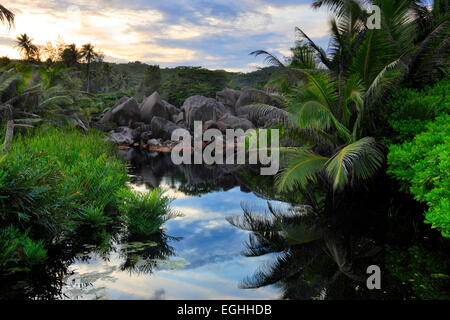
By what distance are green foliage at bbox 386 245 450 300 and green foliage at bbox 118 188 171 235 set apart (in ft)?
13.4

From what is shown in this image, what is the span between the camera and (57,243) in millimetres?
5949

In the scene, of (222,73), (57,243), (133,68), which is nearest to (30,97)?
(57,243)

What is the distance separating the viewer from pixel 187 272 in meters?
5.25

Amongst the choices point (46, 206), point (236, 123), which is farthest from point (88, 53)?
point (46, 206)

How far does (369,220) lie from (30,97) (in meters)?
15.3

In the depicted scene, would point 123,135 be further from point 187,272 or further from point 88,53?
point 88,53

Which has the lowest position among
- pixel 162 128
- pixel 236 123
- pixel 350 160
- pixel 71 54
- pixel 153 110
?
pixel 350 160

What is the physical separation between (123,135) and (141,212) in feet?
77.3

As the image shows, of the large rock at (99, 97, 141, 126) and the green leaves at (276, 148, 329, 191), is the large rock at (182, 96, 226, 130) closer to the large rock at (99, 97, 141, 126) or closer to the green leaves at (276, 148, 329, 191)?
the large rock at (99, 97, 141, 126)

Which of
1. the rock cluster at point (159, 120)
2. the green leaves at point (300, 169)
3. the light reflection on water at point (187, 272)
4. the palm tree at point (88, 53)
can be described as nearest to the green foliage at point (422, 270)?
the light reflection on water at point (187, 272)

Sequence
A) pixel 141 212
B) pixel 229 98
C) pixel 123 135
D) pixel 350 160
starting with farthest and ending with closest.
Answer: pixel 229 98 → pixel 123 135 → pixel 350 160 → pixel 141 212

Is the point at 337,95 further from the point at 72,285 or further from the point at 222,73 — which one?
the point at 222,73

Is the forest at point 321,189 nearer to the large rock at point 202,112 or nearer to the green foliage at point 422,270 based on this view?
the green foliage at point 422,270
